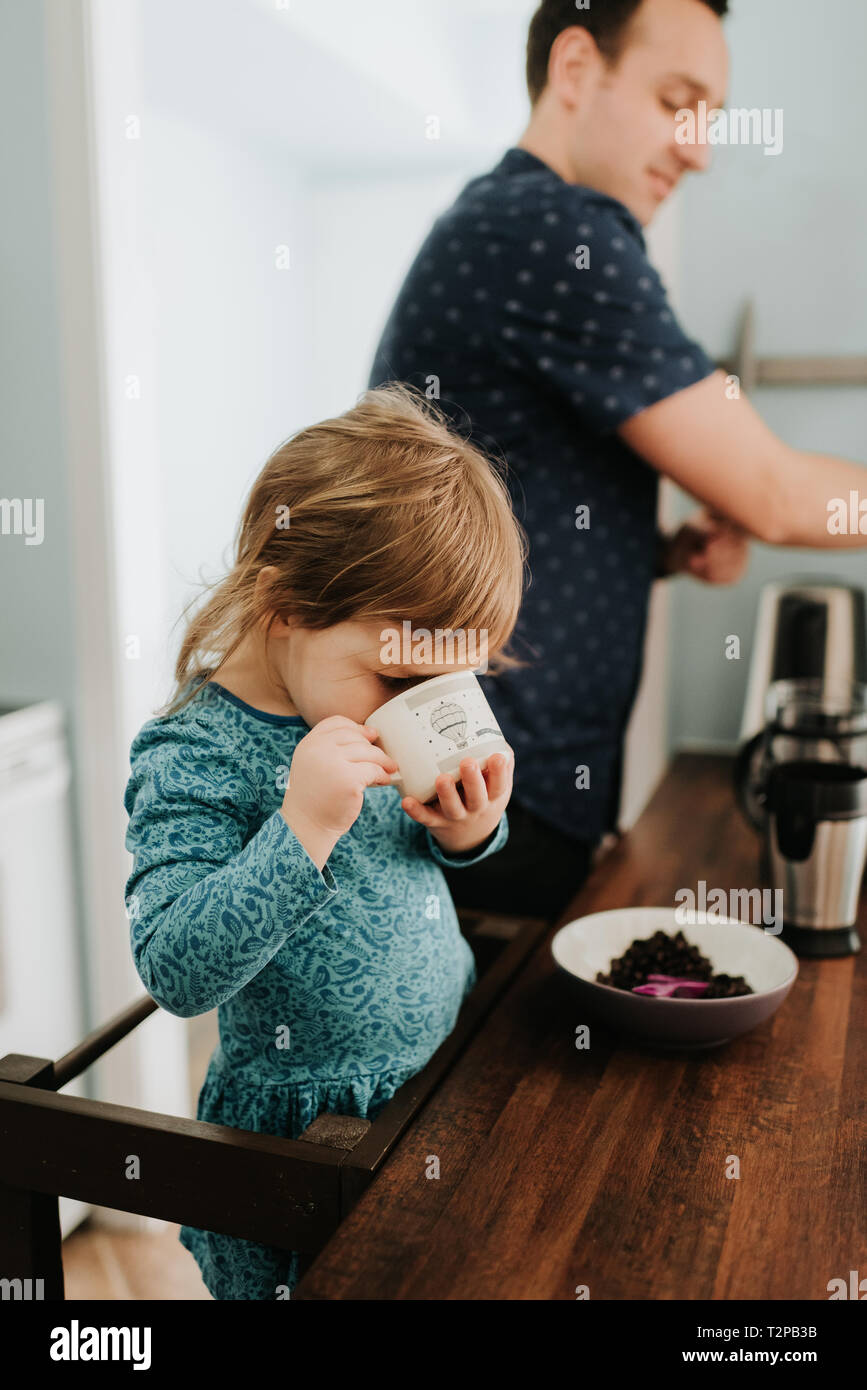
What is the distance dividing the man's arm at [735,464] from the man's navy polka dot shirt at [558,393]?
29 mm

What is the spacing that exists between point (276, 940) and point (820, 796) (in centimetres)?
64

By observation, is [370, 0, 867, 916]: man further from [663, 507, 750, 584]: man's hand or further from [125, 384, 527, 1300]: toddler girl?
[125, 384, 527, 1300]: toddler girl

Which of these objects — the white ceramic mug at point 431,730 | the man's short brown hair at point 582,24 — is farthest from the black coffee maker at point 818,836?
the man's short brown hair at point 582,24

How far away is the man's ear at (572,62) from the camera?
3.82ft

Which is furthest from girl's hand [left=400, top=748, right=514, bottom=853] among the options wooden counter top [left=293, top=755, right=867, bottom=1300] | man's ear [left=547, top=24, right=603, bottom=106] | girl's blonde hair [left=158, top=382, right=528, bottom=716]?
man's ear [left=547, top=24, right=603, bottom=106]

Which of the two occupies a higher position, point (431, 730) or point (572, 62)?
point (572, 62)

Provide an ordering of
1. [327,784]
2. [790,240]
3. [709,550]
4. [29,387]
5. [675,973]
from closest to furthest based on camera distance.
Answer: [327,784], [675,973], [709,550], [29,387], [790,240]

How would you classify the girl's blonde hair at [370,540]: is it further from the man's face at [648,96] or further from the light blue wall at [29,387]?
the light blue wall at [29,387]

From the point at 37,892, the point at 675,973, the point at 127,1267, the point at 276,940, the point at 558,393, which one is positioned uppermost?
the point at 558,393

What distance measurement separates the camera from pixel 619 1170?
29.2 inches

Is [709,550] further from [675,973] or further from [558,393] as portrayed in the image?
[675,973]

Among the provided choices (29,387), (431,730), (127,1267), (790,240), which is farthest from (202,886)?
(790,240)

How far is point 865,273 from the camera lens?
6.03ft

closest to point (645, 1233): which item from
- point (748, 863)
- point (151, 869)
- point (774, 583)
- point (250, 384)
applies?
point (151, 869)
